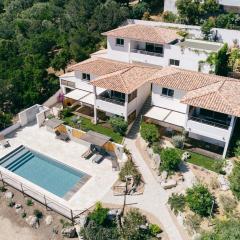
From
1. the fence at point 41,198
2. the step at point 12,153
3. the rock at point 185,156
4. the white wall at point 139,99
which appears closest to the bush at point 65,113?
the step at point 12,153

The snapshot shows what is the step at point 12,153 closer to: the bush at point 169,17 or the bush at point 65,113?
the bush at point 65,113

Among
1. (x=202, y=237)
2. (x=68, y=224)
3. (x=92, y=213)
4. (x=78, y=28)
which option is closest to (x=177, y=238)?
(x=202, y=237)

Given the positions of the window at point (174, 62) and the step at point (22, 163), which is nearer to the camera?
the step at point (22, 163)

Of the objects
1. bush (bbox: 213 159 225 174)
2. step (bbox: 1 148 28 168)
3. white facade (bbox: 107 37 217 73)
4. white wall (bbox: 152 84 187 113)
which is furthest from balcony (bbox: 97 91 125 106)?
bush (bbox: 213 159 225 174)

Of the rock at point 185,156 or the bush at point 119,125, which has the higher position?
the bush at point 119,125

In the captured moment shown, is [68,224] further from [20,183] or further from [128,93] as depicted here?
[128,93]

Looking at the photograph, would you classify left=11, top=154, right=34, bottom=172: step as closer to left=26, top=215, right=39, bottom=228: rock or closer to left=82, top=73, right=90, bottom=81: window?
left=26, top=215, right=39, bottom=228: rock

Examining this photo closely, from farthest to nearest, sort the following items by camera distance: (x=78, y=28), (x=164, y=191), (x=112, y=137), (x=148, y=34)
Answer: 1. (x=78, y=28)
2. (x=148, y=34)
3. (x=112, y=137)
4. (x=164, y=191)

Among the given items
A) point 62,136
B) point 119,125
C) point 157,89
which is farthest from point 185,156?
point 62,136
